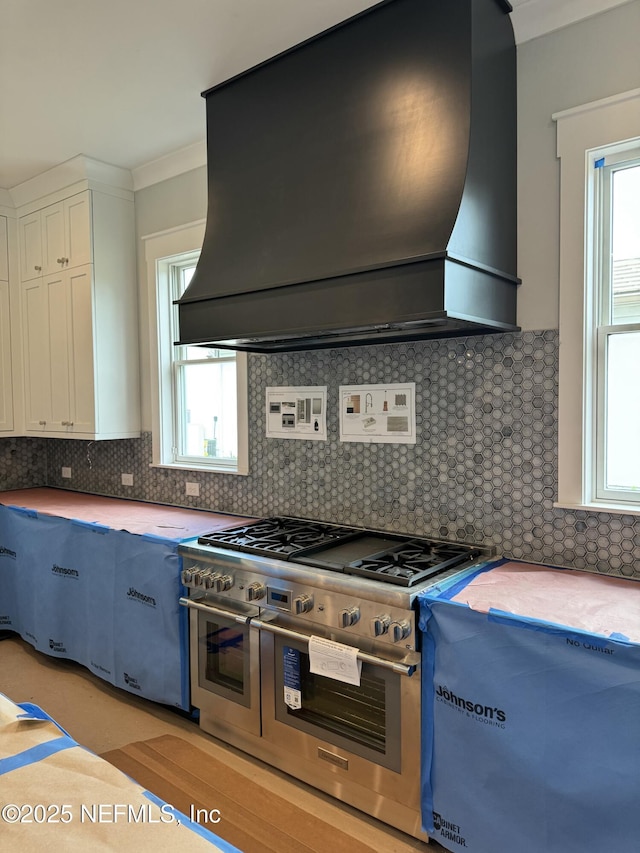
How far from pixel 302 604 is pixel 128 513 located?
5.40ft

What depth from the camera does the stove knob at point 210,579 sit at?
260 centimetres

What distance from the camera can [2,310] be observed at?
4301mm

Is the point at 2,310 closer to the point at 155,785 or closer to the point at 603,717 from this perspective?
the point at 155,785

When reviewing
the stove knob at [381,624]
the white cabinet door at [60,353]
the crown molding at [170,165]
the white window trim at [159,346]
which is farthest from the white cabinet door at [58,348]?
the stove knob at [381,624]

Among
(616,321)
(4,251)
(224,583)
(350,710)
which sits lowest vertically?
(350,710)

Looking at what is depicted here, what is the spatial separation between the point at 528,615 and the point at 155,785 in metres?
1.59

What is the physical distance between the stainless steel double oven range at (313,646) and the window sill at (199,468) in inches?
21.3

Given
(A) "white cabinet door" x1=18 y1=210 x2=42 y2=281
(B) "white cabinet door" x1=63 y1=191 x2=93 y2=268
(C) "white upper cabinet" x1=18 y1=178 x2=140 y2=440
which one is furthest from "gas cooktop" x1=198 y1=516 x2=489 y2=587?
(A) "white cabinet door" x1=18 y1=210 x2=42 y2=281

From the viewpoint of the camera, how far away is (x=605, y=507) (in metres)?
2.15

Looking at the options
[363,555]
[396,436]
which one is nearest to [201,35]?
[396,436]

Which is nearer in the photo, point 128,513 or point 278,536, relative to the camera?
point 278,536

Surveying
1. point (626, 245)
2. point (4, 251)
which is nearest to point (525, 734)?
point (626, 245)

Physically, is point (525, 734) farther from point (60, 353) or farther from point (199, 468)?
point (60, 353)

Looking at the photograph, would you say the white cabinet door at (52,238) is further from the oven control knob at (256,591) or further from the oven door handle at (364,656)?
the oven door handle at (364,656)
